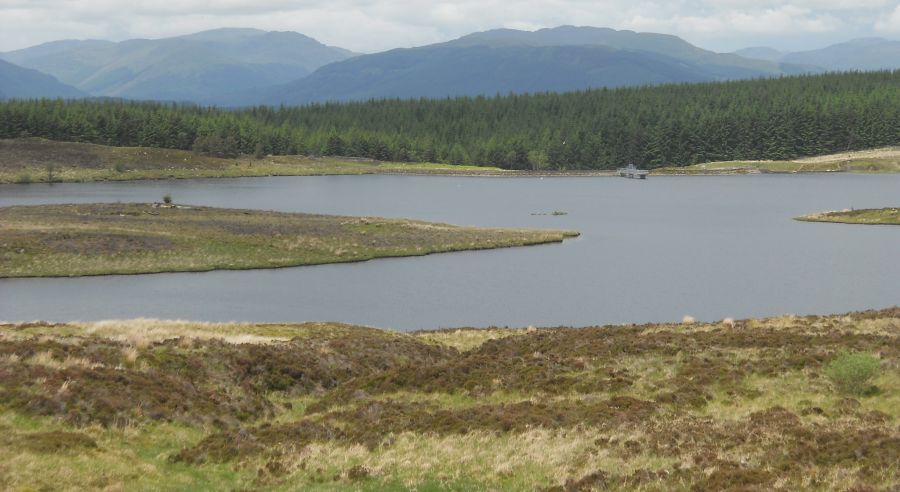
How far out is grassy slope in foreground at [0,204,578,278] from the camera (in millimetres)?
84812

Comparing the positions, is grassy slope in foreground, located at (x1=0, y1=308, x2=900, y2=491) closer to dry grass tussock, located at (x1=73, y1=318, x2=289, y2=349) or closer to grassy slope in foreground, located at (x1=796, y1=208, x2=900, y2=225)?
dry grass tussock, located at (x1=73, y1=318, x2=289, y2=349)

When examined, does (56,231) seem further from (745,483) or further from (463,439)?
(745,483)

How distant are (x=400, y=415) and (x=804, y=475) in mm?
13602

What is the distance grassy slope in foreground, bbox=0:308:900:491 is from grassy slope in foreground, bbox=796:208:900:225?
90.6 m

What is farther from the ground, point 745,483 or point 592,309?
point 745,483

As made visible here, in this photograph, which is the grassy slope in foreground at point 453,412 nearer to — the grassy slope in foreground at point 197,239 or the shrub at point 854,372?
the shrub at point 854,372

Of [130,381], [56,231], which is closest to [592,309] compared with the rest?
[130,381]

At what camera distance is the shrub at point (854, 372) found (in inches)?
1060

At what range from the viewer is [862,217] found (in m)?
124

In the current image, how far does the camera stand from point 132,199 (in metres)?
150

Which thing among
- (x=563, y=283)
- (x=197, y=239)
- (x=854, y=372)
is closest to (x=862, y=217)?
(x=563, y=283)

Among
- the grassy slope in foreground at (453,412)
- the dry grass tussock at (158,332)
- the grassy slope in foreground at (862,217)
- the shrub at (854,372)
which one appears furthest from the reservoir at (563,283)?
the shrub at (854,372)

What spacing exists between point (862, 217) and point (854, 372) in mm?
108978

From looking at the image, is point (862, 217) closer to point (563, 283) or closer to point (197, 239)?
point (563, 283)
